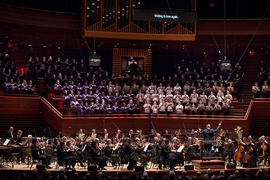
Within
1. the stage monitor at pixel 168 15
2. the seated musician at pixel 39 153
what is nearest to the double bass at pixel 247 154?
the seated musician at pixel 39 153

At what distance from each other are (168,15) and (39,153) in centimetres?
1066

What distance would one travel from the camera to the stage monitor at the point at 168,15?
68.9ft

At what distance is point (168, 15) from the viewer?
21281mm

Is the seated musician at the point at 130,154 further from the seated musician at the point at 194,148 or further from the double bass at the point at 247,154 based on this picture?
the double bass at the point at 247,154

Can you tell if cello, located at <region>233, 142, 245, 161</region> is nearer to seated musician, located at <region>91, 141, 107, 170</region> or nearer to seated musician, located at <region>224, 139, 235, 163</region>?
seated musician, located at <region>224, 139, 235, 163</region>

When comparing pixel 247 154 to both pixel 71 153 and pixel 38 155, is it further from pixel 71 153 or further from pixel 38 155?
pixel 38 155

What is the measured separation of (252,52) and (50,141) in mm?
13958

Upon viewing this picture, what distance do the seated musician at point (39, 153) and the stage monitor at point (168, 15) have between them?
9480 millimetres

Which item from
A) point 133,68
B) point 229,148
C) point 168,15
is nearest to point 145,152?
point 229,148

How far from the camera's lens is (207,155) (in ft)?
46.2

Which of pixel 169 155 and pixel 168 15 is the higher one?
pixel 168 15

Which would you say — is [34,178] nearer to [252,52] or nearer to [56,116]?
[56,116]

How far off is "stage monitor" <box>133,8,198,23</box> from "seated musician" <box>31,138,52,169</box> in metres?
9.48

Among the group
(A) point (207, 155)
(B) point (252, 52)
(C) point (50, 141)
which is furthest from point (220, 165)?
(B) point (252, 52)
